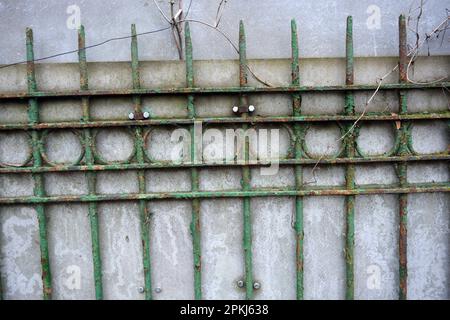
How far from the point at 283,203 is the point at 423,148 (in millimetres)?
1097

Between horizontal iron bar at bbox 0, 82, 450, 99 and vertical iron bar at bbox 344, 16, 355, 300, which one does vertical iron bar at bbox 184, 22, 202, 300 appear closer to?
horizontal iron bar at bbox 0, 82, 450, 99

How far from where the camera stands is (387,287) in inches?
107

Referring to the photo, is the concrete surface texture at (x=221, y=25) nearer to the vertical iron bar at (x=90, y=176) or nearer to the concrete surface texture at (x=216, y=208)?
the concrete surface texture at (x=216, y=208)

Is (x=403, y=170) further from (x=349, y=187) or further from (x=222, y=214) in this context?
(x=222, y=214)

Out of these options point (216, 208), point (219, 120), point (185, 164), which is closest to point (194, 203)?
point (216, 208)

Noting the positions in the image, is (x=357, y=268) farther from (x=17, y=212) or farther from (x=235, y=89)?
(x=17, y=212)

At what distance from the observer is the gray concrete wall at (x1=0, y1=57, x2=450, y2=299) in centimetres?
262

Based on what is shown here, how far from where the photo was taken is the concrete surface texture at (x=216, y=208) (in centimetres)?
262

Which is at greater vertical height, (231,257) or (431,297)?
(231,257)

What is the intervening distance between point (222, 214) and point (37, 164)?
135cm

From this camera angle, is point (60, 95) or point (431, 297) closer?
point (60, 95)

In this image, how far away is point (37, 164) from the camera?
102 inches

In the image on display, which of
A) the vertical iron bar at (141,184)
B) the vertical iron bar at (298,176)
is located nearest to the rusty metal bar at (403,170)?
the vertical iron bar at (298,176)

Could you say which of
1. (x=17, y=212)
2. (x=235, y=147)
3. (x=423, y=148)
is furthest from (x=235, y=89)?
(x=17, y=212)
